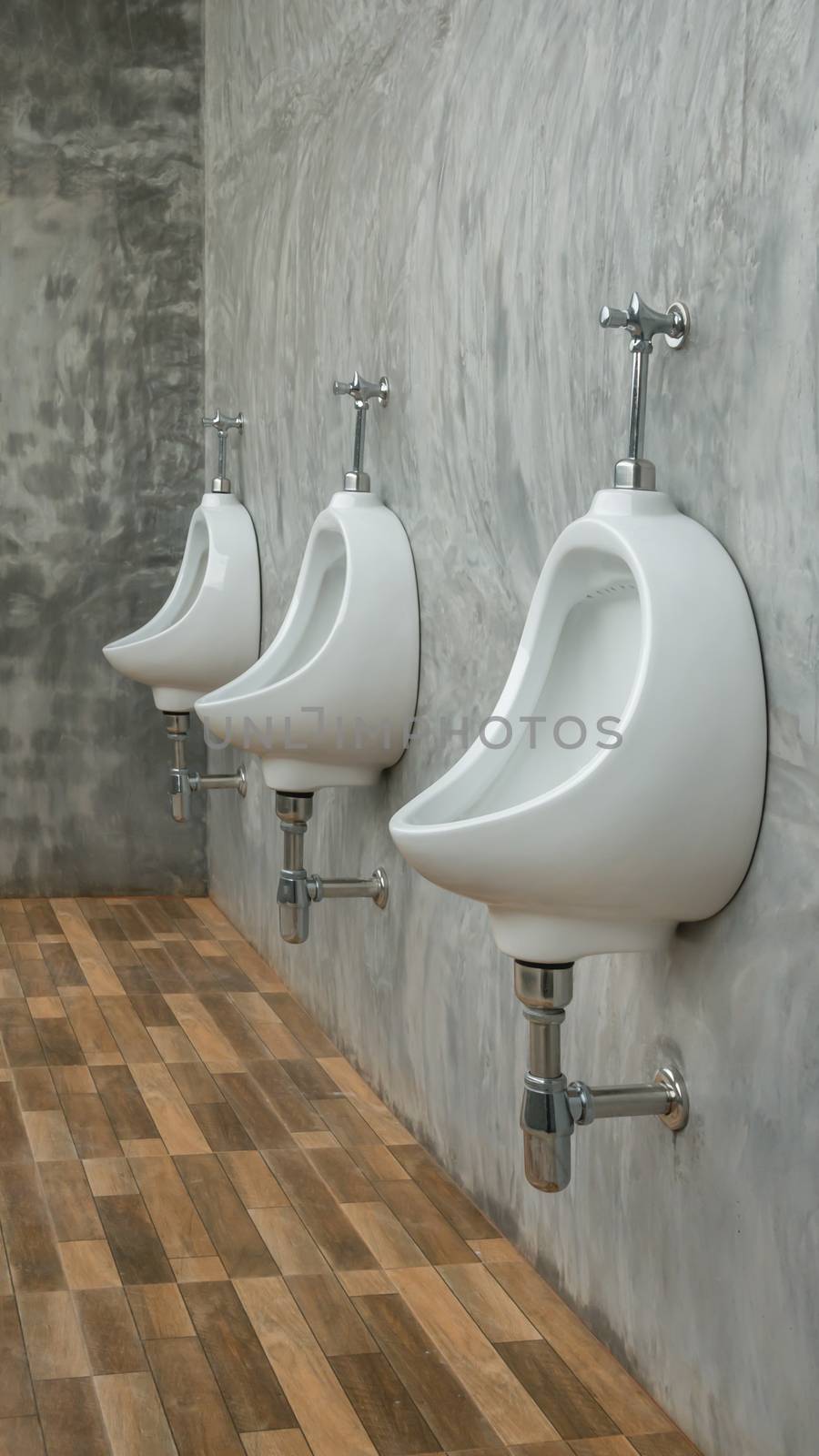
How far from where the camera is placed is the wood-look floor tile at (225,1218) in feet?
6.01

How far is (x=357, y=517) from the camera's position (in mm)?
2262

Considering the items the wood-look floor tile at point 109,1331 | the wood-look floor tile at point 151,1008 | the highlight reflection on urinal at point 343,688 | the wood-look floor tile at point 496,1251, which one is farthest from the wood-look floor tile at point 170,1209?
the wood-look floor tile at point 151,1008

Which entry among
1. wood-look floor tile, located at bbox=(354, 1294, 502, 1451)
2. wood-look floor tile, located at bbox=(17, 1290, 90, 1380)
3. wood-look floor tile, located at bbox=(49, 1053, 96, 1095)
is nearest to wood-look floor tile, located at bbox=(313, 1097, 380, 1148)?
wood-look floor tile, located at bbox=(49, 1053, 96, 1095)

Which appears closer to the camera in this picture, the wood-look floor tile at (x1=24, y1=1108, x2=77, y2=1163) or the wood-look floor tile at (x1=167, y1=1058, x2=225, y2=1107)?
the wood-look floor tile at (x1=24, y1=1108, x2=77, y2=1163)

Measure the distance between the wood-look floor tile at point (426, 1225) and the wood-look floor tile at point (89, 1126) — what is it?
16.1 inches

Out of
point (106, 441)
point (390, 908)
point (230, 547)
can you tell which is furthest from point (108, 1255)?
point (106, 441)

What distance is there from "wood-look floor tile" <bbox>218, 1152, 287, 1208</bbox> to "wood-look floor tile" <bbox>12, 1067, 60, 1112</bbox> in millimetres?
344

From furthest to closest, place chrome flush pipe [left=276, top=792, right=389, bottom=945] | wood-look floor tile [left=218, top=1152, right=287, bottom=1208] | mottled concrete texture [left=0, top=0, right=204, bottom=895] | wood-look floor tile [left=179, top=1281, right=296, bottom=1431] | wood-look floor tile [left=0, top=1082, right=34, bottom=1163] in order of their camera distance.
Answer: mottled concrete texture [left=0, top=0, right=204, bottom=895]
chrome flush pipe [left=276, top=792, right=389, bottom=945]
wood-look floor tile [left=0, top=1082, right=34, bottom=1163]
wood-look floor tile [left=218, top=1152, right=287, bottom=1208]
wood-look floor tile [left=179, top=1281, right=296, bottom=1431]

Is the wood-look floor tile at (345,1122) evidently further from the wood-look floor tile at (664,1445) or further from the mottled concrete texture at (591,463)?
the wood-look floor tile at (664,1445)

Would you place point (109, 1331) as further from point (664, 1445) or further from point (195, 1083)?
point (195, 1083)

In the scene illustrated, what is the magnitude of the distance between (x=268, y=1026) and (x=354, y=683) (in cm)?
85

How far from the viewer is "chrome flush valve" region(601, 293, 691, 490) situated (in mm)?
1409

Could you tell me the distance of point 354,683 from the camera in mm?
2188

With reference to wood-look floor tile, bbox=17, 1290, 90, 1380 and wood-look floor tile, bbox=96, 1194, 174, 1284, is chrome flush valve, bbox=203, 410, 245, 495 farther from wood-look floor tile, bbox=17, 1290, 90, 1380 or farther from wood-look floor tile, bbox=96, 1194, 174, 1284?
wood-look floor tile, bbox=17, 1290, 90, 1380
